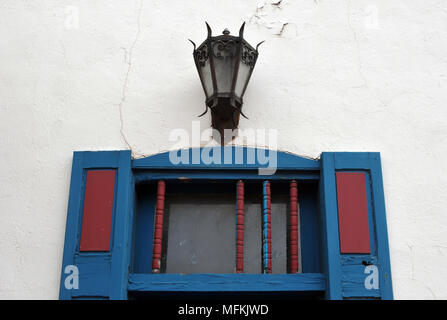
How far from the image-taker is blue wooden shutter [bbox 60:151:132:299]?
9.39 feet

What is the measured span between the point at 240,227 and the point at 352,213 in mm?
549

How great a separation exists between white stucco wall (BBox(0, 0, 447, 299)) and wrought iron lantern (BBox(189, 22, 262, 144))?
0.78ft

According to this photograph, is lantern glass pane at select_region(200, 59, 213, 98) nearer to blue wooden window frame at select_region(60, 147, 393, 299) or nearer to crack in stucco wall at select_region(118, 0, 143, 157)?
blue wooden window frame at select_region(60, 147, 393, 299)

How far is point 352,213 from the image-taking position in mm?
2977

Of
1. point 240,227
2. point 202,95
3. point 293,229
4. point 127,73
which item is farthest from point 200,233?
point 127,73

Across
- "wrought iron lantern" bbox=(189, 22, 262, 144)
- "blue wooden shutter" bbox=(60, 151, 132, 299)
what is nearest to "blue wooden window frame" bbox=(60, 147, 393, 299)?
"blue wooden shutter" bbox=(60, 151, 132, 299)

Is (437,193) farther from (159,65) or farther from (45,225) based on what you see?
(45,225)

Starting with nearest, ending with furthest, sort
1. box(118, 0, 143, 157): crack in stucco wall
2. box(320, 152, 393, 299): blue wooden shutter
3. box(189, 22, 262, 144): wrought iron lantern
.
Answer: box(320, 152, 393, 299): blue wooden shutter → box(189, 22, 262, 144): wrought iron lantern → box(118, 0, 143, 157): crack in stucco wall

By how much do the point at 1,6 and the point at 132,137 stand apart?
1170 millimetres

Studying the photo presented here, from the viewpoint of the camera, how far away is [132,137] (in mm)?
3217

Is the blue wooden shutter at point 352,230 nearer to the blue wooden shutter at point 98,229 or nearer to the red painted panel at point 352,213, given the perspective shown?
the red painted panel at point 352,213

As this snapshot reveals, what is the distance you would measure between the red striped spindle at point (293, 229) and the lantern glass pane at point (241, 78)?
533 millimetres

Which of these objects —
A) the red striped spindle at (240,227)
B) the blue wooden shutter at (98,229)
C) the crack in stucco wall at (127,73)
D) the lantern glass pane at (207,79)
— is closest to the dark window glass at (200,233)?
the red striped spindle at (240,227)

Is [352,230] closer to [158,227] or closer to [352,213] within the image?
[352,213]
